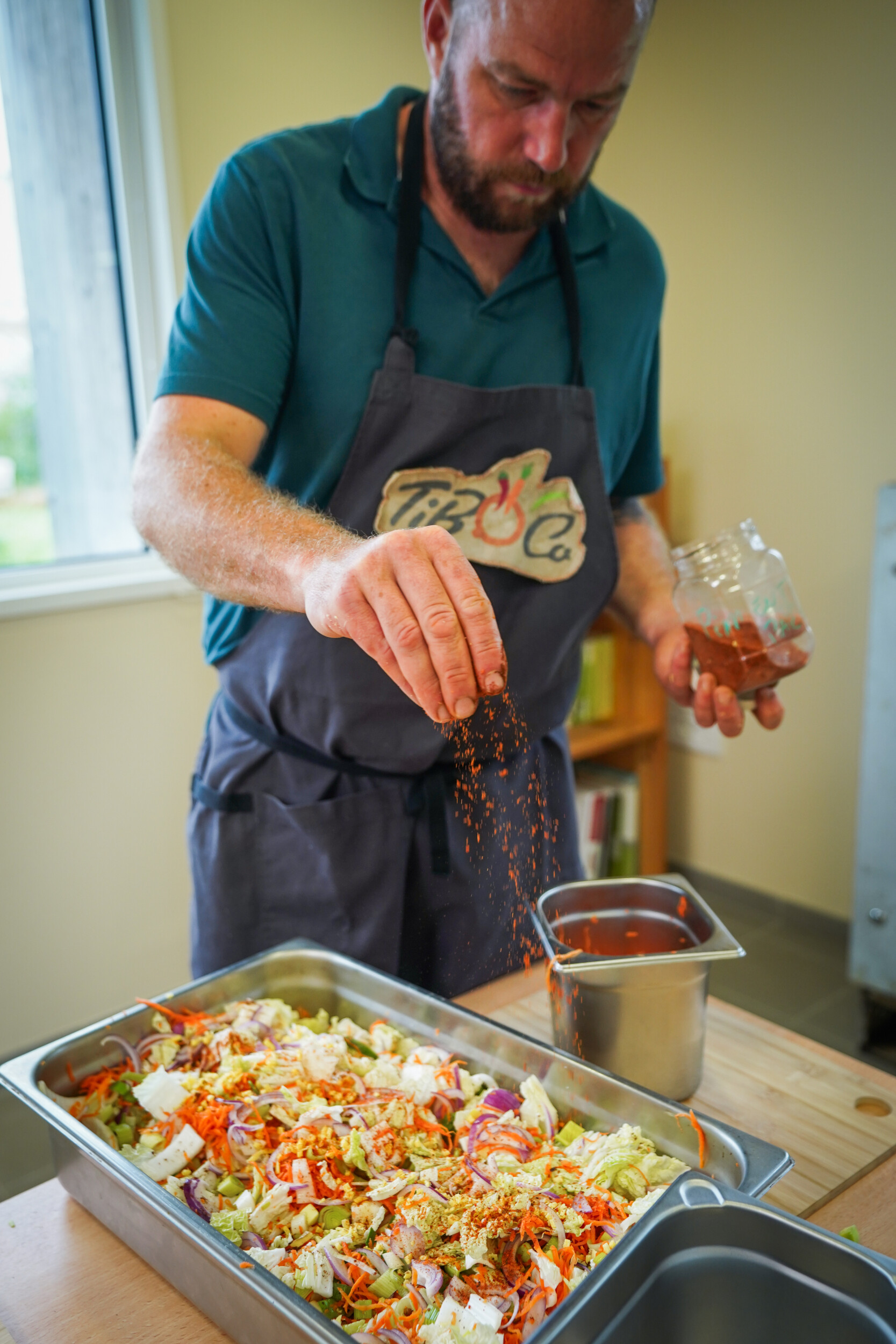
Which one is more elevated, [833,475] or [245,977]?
[833,475]

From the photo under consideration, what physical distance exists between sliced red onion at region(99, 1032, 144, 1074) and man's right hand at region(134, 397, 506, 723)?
1.45 ft

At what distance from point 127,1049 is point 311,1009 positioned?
199 mm

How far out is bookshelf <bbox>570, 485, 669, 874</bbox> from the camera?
309 cm

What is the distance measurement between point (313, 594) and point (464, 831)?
567 millimetres

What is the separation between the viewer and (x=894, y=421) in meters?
2.59

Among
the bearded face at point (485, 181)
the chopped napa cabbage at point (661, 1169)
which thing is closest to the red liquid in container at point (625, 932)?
the chopped napa cabbage at point (661, 1169)

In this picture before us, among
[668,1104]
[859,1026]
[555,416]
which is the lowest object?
[859,1026]

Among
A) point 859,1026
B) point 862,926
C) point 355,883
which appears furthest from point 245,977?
point 859,1026

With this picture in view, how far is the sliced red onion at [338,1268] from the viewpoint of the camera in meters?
0.76

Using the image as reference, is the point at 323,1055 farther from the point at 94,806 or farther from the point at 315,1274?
the point at 94,806

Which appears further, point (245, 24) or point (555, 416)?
point (245, 24)

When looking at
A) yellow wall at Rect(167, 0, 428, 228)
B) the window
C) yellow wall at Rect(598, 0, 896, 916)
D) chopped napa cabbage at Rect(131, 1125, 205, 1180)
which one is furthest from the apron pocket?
yellow wall at Rect(598, 0, 896, 916)

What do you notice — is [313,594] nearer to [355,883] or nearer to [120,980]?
[355,883]

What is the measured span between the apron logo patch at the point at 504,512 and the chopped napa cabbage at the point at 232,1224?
75 cm
